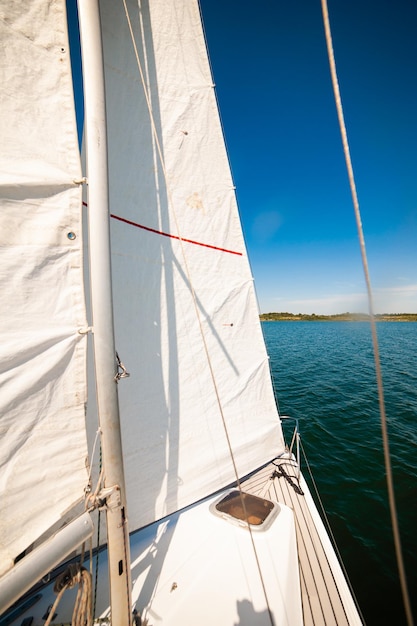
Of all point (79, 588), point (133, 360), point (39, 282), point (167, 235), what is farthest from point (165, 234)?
point (79, 588)

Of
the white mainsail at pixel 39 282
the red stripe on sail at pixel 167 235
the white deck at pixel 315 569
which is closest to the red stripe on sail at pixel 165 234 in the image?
the red stripe on sail at pixel 167 235

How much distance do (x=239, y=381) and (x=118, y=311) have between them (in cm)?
214

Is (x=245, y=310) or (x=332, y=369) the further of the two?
(x=332, y=369)

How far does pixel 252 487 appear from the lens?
392 centimetres

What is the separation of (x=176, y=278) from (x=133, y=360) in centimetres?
122

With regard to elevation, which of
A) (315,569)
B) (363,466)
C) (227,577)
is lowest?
(363,466)

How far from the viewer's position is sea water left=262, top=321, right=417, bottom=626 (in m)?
4.06

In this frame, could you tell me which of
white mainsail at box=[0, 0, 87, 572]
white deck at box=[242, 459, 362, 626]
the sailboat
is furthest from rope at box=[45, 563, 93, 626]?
white deck at box=[242, 459, 362, 626]

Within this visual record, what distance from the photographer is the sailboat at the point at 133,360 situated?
1686 millimetres

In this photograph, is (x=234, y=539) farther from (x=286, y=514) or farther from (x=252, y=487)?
(x=252, y=487)

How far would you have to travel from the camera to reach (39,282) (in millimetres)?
1754

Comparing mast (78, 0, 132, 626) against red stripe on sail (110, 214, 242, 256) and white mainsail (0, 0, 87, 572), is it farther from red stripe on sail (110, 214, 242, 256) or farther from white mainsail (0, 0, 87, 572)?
red stripe on sail (110, 214, 242, 256)

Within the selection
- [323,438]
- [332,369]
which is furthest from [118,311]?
[332,369]

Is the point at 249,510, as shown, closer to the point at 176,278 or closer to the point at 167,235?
the point at 176,278
